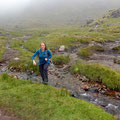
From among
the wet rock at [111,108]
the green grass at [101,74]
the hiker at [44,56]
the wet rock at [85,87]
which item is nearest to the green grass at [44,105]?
the wet rock at [111,108]

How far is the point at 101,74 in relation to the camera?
1727cm

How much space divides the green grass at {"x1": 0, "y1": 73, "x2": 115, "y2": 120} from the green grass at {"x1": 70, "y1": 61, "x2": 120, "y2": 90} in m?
5.91

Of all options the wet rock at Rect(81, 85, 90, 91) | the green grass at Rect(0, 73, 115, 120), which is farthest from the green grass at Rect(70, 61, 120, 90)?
the green grass at Rect(0, 73, 115, 120)

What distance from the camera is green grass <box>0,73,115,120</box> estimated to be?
878 centimetres

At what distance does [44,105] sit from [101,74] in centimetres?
1013

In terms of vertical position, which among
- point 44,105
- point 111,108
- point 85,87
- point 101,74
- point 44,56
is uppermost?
point 44,56

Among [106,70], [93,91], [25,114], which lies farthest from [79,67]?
[25,114]

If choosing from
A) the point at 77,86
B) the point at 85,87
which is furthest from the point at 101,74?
the point at 77,86

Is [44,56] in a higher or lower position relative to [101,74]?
higher

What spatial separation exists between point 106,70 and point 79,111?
9845 mm

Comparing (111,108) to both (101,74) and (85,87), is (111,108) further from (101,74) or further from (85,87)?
(101,74)

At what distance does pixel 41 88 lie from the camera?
475 inches

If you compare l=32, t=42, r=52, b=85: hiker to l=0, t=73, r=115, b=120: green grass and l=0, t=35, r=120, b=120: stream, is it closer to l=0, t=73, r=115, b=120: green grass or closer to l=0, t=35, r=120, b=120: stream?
l=0, t=73, r=115, b=120: green grass

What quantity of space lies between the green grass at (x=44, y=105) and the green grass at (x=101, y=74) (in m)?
5.91
